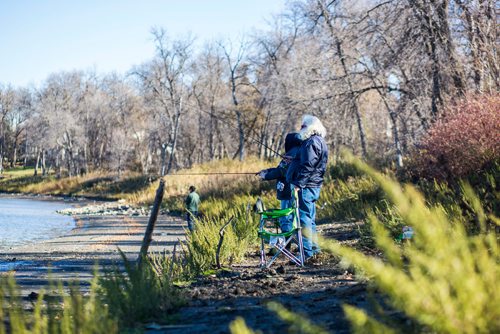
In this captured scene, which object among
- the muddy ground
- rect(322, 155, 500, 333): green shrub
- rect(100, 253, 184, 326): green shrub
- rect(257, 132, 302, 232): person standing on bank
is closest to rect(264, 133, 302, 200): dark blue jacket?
rect(257, 132, 302, 232): person standing on bank

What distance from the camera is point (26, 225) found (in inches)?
864

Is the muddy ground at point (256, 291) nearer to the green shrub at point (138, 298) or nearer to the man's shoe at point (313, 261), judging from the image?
the man's shoe at point (313, 261)

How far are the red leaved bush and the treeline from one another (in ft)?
5.90

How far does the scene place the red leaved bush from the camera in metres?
9.49

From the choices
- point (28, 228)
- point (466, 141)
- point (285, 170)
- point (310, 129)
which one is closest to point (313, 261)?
point (310, 129)

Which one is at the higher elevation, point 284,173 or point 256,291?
point 284,173

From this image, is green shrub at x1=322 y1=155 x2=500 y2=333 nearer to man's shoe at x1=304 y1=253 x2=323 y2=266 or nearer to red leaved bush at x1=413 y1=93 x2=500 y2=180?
man's shoe at x1=304 y1=253 x2=323 y2=266

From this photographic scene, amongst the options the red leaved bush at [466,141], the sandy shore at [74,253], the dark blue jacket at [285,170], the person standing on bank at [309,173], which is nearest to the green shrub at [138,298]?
the sandy shore at [74,253]

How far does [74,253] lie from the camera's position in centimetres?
1227

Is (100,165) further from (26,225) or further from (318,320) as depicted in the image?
(318,320)

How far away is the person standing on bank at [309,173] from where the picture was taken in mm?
7648

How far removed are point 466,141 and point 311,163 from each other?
3534mm

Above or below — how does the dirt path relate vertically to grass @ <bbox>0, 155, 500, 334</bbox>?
below

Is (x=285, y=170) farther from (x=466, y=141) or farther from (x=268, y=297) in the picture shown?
(x=268, y=297)
